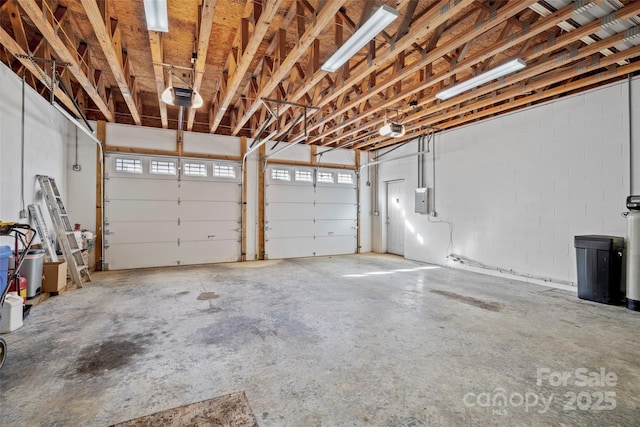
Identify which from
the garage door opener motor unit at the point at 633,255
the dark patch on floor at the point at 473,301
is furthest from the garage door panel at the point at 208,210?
the garage door opener motor unit at the point at 633,255

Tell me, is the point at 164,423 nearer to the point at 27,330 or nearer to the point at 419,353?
the point at 419,353

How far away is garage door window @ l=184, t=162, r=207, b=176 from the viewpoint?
286 inches

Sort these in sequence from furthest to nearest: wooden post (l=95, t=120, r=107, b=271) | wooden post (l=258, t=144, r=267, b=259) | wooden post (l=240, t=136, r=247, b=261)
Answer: wooden post (l=258, t=144, r=267, b=259) < wooden post (l=240, t=136, r=247, b=261) < wooden post (l=95, t=120, r=107, b=271)

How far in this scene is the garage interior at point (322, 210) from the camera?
7.28 ft

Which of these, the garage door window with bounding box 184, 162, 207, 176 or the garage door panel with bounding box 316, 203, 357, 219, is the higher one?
the garage door window with bounding box 184, 162, 207, 176

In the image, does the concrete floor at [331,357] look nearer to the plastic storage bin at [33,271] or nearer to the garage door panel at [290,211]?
the plastic storage bin at [33,271]

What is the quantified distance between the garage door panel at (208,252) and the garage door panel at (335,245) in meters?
2.39

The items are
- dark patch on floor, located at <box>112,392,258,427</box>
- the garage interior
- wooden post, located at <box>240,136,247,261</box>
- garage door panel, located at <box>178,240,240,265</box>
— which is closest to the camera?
dark patch on floor, located at <box>112,392,258,427</box>

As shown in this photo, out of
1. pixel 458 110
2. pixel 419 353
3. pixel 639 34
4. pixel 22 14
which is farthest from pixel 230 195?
pixel 639 34

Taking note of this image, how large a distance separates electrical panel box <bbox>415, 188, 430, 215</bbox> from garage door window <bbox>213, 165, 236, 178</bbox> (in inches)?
190

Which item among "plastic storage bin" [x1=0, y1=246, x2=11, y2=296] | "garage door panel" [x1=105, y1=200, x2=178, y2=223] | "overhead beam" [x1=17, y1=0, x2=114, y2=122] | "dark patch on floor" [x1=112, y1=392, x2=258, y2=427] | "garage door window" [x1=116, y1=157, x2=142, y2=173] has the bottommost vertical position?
"dark patch on floor" [x1=112, y1=392, x2=258, y2=427]

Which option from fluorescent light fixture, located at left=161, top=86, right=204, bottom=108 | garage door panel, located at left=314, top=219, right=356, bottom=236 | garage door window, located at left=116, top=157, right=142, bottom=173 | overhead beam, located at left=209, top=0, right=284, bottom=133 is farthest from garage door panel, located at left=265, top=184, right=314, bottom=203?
fluorescent light fixture, located at left=161, top=86, right=204, bottom=108

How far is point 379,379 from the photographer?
Result: 2264 mm

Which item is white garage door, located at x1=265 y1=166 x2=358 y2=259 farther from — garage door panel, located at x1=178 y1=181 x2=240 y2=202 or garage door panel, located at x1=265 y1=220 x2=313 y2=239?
garage door panel, located at x1=178 y1=181 x2=240 y2=202
